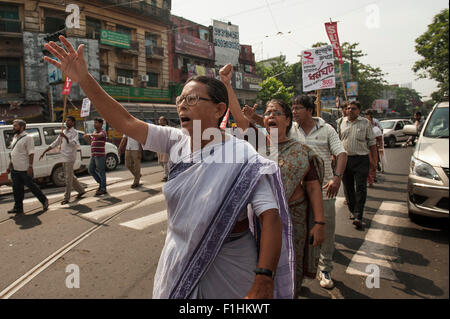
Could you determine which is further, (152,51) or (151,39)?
(151,39)

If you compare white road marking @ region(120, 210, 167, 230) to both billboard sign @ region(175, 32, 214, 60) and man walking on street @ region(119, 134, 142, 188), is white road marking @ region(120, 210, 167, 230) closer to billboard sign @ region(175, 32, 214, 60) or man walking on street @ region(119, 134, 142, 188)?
man walking on street @ region(119, 134, 142, 188)

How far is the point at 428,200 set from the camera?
74 centimetres

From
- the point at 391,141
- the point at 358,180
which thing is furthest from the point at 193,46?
the point at 358,180

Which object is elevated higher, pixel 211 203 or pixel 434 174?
pixel 434 174

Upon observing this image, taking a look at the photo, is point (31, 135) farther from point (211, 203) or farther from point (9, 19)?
point (9, 19)

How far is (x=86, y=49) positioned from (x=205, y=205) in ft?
74.1

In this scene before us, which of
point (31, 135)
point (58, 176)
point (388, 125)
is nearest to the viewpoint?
point (31, 135)

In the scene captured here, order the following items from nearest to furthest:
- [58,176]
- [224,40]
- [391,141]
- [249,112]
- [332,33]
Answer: [249,112], [58,176], [332,33], [391,141], [224,40]

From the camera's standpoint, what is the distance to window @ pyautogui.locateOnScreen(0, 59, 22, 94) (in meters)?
19.2

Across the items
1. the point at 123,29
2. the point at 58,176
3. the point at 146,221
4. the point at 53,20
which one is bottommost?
the point at 146,221

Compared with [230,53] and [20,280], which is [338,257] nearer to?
[20,280]

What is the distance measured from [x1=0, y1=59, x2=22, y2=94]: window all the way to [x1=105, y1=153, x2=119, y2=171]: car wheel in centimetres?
1218

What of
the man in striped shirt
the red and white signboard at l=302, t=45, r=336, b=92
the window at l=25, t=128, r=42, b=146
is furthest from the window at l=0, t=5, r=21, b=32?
the red and white signboard at l=302, t=45, r=336, b=92

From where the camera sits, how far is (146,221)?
5070mm
